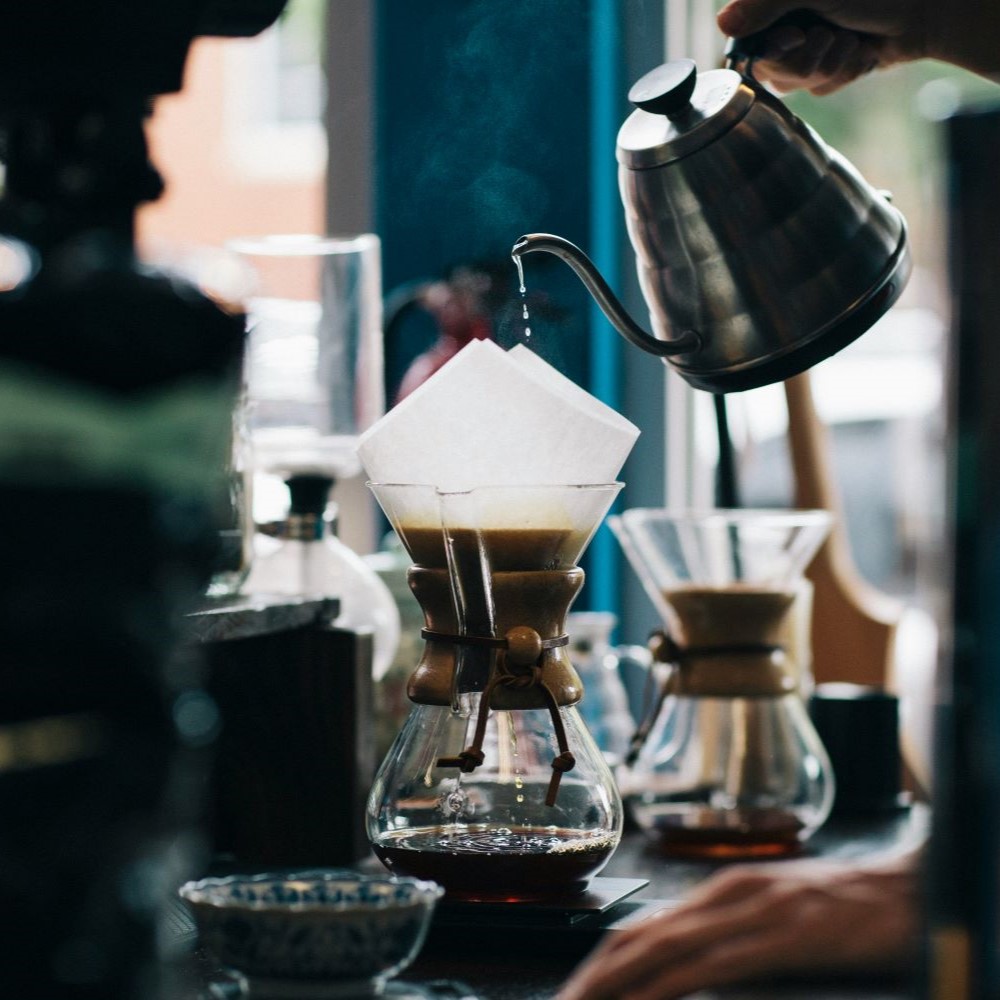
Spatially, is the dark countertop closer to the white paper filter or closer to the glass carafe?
the glass carafe

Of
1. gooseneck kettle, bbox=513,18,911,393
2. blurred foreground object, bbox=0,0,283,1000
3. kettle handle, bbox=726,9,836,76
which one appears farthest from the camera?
kettle handle, bbox=726,9,836,76

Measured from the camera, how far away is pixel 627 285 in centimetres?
227

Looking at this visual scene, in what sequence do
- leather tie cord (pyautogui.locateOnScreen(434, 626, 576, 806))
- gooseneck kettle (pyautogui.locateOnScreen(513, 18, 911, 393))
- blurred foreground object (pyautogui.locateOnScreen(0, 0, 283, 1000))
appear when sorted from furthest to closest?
gooseneck kettle (pyautogui.locateOnScreen(513, 18, 911, 393)) → leather tie cord (pyautogui.locateOnScreen(434, 626, 576, 806)) → blurred foreground object (pyautogui.locateOnScreen(0, 0, 283, 1000))

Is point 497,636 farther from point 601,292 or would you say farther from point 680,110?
point 680,110

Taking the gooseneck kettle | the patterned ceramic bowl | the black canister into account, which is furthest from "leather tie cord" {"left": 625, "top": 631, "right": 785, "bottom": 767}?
the patterned ceramic bowl

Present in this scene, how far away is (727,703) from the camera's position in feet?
4.43

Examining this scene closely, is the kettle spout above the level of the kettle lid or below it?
below

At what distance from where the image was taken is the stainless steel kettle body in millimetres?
1066

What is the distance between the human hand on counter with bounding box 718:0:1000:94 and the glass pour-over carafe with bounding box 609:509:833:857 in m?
0.37

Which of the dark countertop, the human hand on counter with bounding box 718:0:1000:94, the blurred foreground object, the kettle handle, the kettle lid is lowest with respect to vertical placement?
the dark countertop

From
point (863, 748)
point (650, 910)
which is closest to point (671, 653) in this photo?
point (863, 748)


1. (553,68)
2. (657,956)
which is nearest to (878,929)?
(657,956)

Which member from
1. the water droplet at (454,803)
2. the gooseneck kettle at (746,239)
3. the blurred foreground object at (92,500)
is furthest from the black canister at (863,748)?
the blurred foreground object at (92,500)

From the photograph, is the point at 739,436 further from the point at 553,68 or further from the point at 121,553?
the point at 121,553
